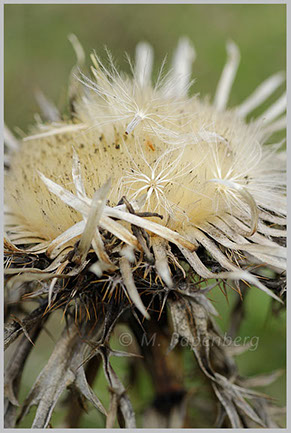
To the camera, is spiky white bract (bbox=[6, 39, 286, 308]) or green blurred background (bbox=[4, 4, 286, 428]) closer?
spiky white bract (bbox=[6, 39, 286, 308])

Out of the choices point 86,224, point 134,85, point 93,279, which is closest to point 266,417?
point 93,279

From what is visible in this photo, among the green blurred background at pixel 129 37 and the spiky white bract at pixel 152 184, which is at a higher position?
the green blurred background at pixel 129 37

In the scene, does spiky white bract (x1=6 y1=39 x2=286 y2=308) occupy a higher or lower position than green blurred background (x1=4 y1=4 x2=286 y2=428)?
lower

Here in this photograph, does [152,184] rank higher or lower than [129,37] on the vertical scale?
lower

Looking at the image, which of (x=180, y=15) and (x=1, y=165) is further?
(x=180, y=15)

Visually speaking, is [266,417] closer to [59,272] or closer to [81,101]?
[59,272]

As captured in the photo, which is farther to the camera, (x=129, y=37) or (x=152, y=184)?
(x=129, y=37)

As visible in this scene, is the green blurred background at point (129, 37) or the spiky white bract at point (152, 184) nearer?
the spiky white bract at point (152, 184)

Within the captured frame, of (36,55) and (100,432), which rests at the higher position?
(36,55)
